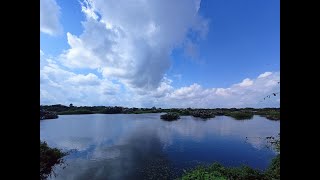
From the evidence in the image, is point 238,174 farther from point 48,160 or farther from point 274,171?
point 48,160

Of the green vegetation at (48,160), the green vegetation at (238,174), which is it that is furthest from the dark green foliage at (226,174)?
the green vegetation at (48,160)

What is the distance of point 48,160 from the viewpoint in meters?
29.0

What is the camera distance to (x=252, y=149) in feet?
119

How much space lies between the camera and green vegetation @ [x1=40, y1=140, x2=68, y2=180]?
25.2 meters

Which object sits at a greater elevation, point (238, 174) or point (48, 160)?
point (238, 174)

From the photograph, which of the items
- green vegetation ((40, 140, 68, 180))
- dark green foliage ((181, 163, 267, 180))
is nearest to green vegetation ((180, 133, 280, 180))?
dark green foliage ((181, 163, 267, 180))

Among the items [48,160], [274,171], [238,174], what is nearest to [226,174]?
[238,174]

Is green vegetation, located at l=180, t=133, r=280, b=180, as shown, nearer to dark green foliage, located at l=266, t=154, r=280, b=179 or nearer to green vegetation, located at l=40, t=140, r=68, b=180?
dark green foliage, located at l=266, t=154, r=280, b=179

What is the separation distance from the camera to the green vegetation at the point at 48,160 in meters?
25.2
